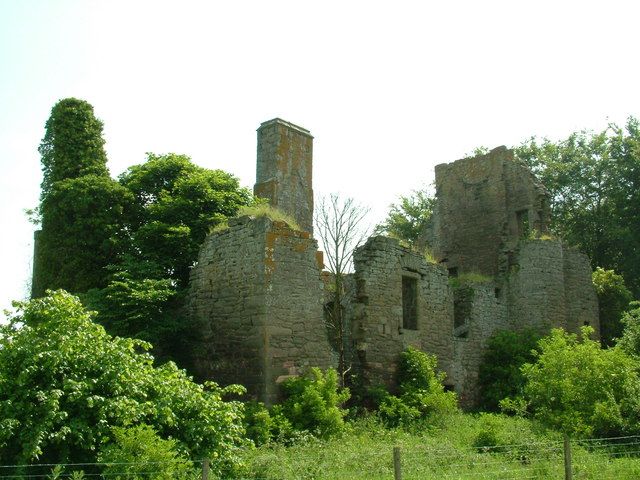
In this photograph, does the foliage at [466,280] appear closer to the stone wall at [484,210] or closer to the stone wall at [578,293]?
the stone wall at [484,210]

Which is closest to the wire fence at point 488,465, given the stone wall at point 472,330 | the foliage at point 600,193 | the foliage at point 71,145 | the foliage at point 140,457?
the foliage at point 140,457

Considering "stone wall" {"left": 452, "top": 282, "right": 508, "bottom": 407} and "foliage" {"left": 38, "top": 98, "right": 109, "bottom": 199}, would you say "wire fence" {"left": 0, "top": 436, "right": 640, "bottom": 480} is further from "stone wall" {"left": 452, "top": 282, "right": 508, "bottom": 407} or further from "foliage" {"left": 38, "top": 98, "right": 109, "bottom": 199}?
"foliage" {"left": 38, "top": 98, "right": 109, "bottom": 199}

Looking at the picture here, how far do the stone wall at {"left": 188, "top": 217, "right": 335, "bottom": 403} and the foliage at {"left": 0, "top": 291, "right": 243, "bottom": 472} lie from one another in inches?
95.8

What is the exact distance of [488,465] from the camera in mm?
10531

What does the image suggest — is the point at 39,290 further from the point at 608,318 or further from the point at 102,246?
the point at 608,318

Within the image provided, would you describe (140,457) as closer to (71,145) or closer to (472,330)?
(71,145)

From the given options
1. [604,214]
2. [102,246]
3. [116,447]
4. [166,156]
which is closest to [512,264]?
[604,214]

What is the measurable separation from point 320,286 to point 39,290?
7.23 m

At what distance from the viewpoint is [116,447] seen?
26.8 ft

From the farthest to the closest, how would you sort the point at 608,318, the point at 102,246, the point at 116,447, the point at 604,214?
1. the point at 604,214
2. the point at 608,318
3. the point at 102,246
4. the point at 116,447

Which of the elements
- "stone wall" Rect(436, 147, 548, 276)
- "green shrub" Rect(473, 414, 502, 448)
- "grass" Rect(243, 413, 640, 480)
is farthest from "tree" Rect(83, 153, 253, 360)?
"stone wall" Rect(436, 147, 548, 276)

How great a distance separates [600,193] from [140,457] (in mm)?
26243

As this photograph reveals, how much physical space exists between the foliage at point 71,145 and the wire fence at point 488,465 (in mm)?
10338

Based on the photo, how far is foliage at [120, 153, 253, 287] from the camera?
14.5 metres
